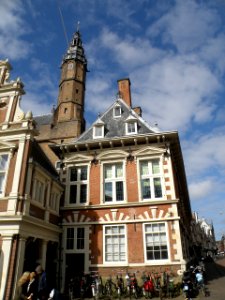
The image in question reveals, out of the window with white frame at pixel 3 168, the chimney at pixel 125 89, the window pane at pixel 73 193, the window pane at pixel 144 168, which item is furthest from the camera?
the chimney at pixel 125 89

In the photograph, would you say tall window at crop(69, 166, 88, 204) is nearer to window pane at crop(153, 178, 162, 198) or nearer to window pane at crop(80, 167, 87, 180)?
window pane at crop(80, 167, 87, 180)

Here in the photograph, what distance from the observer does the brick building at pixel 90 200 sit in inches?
498

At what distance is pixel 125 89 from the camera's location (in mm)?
23797

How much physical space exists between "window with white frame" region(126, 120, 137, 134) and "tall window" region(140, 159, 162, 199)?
2.59m

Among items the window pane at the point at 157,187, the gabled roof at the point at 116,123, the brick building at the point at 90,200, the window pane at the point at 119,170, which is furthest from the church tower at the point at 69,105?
the window pane at the point at 157,187

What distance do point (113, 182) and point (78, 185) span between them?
2.57 metres

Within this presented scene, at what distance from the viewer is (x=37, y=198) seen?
13.9 meters

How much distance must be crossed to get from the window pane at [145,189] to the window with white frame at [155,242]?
1845 millimetres

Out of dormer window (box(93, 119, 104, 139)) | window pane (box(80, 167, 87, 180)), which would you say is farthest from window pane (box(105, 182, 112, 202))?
dormer window (box(93, 119, 104, 139))

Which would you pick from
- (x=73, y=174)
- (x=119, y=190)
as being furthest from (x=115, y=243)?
(x=73, y=174)

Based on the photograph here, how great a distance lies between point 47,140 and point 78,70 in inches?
550

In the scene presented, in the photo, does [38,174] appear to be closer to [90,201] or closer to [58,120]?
[90,201]

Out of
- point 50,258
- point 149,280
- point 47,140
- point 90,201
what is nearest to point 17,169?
point 90,201

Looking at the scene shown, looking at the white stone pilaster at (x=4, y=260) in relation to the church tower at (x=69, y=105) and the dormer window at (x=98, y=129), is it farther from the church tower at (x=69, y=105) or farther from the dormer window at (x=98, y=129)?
the church tower at (x=69, y=105)
